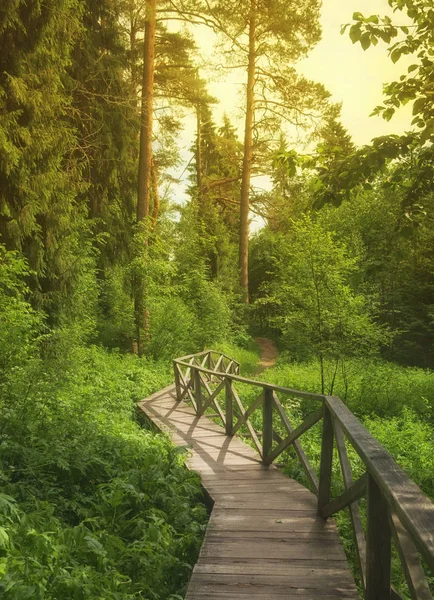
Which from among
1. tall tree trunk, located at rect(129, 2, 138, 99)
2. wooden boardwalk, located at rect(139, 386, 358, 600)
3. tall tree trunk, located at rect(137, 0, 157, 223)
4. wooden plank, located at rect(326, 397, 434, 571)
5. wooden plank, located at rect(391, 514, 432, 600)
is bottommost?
wooden boardwalk, located at rect(139, 386, 358, 600)

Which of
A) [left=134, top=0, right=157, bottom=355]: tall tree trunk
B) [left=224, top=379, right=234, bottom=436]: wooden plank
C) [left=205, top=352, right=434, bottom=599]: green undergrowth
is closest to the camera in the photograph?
[left=205, top=352, right=434, bottom=599]: green undergrowth

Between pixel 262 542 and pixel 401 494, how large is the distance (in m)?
2.42

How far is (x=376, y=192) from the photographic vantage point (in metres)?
29.3

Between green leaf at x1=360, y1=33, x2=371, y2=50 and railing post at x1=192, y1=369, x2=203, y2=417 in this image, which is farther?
railing post at x1=192, y1=369, x2=203, y2=417

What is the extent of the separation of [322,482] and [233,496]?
4.18ft

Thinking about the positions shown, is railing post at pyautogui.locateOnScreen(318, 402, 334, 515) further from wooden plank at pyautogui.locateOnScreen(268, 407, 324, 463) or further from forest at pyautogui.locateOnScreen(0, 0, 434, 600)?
forest at pyautogui.locateOnScreen(0, 0, 434, 600)

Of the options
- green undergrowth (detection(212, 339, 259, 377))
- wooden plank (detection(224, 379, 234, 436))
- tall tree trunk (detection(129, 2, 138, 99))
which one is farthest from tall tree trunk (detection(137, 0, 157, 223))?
wooden plank (detection(224, 379, 234, 436))

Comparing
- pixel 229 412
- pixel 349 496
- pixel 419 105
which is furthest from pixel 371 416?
pixel 419 105

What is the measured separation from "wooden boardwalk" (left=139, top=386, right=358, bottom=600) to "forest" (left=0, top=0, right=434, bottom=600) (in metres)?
0.37

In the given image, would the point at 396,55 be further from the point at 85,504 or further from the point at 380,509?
the point at 85,504

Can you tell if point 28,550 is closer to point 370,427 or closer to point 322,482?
point 322,482

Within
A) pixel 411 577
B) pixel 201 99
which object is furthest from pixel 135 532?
pixel 201 99

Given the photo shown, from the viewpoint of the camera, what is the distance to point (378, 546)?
281 centimetres

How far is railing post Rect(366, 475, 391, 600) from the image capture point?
277 cm
